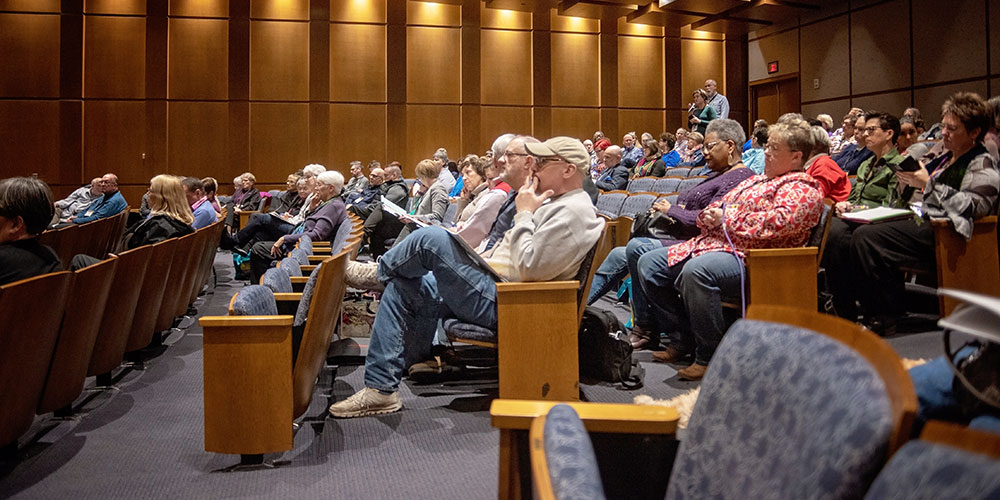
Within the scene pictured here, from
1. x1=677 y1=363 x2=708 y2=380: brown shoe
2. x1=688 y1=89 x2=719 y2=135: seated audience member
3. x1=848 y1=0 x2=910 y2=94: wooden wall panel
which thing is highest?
x1=848 y1=0 x2=910 y2=94: wooden wall panel

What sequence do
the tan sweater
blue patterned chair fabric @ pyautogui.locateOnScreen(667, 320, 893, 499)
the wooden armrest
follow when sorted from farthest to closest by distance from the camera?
the tan sweater, the wooden armrest, blue patterned chair fabric @ pyautogui.locateOnScreen(667, 320, 893, 499)

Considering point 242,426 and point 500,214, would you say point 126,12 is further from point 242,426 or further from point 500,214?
point 242,426

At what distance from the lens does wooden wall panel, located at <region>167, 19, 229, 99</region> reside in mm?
10969

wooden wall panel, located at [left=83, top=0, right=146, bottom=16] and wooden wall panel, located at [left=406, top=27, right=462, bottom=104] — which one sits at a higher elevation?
wooden wall panel, located at [left=83, top=0, right=146, bottom=16]

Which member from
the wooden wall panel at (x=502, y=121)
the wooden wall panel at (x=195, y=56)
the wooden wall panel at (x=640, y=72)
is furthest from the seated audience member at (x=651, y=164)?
the wooden wall panel at (x=195, y=56)

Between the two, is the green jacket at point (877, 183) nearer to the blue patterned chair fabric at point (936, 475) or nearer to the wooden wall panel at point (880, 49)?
the blue patterned chair fabric at point (936, 475)

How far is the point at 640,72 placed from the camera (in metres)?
12.6

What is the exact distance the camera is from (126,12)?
35.4 feet

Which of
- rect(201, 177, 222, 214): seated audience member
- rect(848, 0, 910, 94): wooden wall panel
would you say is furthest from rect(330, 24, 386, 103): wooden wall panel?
rect(848, 0, 910, 94): wooden wall panel

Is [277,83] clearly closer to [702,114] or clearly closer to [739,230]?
[702,114]

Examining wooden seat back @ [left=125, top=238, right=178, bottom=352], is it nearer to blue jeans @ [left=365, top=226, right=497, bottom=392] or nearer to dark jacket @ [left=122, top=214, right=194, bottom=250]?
dark jacket @ [left=122, top=214, right=194, bottom=250]

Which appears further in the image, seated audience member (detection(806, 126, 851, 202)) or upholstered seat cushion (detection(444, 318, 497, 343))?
seated audience member (detection(806, 126, 851, 202))

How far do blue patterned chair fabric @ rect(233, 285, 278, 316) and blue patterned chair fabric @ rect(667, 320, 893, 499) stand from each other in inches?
62.7

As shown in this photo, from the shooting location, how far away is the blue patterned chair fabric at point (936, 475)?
588 mm
